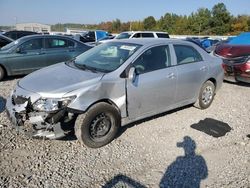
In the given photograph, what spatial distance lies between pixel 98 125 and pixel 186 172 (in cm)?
144

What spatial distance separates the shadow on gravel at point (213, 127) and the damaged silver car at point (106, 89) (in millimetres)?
550

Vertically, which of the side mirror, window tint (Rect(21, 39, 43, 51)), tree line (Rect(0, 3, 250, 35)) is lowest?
the side mirror

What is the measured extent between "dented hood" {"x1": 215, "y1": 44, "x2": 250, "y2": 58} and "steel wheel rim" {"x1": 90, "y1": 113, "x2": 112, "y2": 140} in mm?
5884

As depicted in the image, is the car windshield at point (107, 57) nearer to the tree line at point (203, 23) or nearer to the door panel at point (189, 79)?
the door panel at point (189, 79)

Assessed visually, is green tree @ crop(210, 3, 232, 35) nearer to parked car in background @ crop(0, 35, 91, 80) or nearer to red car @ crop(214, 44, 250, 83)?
red car @ crop(214, 44, 250, 83)

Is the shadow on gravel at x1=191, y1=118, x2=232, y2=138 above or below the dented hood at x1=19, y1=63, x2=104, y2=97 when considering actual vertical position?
below

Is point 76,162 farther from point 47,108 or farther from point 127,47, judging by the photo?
point 127,47

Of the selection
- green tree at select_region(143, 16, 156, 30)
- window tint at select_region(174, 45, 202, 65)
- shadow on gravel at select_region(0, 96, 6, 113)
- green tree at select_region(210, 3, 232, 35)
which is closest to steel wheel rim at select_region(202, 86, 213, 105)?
window tint at select_region(174, 45, 202, 65)

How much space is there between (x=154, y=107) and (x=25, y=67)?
526cm

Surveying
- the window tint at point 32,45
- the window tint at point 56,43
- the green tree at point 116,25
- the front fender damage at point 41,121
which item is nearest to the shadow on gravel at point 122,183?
the front fender damage at point 41,121

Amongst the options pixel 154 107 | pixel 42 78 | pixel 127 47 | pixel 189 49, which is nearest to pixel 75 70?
pixel 42 78

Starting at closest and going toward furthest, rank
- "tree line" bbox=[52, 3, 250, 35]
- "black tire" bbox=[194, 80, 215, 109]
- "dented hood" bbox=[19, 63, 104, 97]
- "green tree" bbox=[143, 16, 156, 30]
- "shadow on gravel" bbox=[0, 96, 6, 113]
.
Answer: "dented hood" bbox=[19, 63, 104, 97], "shadow on gravel" bbox=[0, 96, 6, 113], "black tire" bbox=[194, 80, 215, 109], "tree line" bbox=[52, 3, 250, 35], "green tree" bbox=[143, 16, 156, 30]

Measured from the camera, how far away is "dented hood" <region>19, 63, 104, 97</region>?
3.84 m

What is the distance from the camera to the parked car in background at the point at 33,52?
8.28 m
